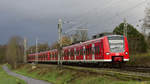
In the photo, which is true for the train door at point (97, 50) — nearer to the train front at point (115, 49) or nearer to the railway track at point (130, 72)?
the train front at point (115, 49)

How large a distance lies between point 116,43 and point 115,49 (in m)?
0.65

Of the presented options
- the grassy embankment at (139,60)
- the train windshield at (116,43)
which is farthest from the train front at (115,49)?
the grassy embankment at (139,60)

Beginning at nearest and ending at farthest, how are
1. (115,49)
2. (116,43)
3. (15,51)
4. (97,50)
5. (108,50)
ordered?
1. (108,50)
2. (115,49)
3. (116,43)
4. (97,50)
5. (15,51)

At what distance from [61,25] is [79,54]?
5.24 m

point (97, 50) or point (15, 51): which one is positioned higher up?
point (15, 51)

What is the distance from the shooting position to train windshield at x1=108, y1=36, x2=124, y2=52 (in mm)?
22109

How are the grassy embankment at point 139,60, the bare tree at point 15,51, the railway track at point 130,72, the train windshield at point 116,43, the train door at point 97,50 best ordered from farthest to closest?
the bare tree at point 15,51 < the grassy embankment at point 139,60 < the train door at point 97,50 < the train windshield at point 116,43 < the railway track at point 130,72

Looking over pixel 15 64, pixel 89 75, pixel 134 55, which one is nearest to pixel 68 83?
pixel 89 75

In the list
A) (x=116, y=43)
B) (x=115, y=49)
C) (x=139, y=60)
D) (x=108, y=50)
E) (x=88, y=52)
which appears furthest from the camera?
(x=139, y=60)

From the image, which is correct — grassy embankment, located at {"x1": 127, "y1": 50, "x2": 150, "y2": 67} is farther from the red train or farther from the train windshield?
the train windshield

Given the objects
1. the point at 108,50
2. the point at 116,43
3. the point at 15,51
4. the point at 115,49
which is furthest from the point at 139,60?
the point at 15,51

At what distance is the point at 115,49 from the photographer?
22094 millimetres

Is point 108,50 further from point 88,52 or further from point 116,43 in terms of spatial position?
point 88,52

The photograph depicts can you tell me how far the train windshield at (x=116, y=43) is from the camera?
72.5 ft
